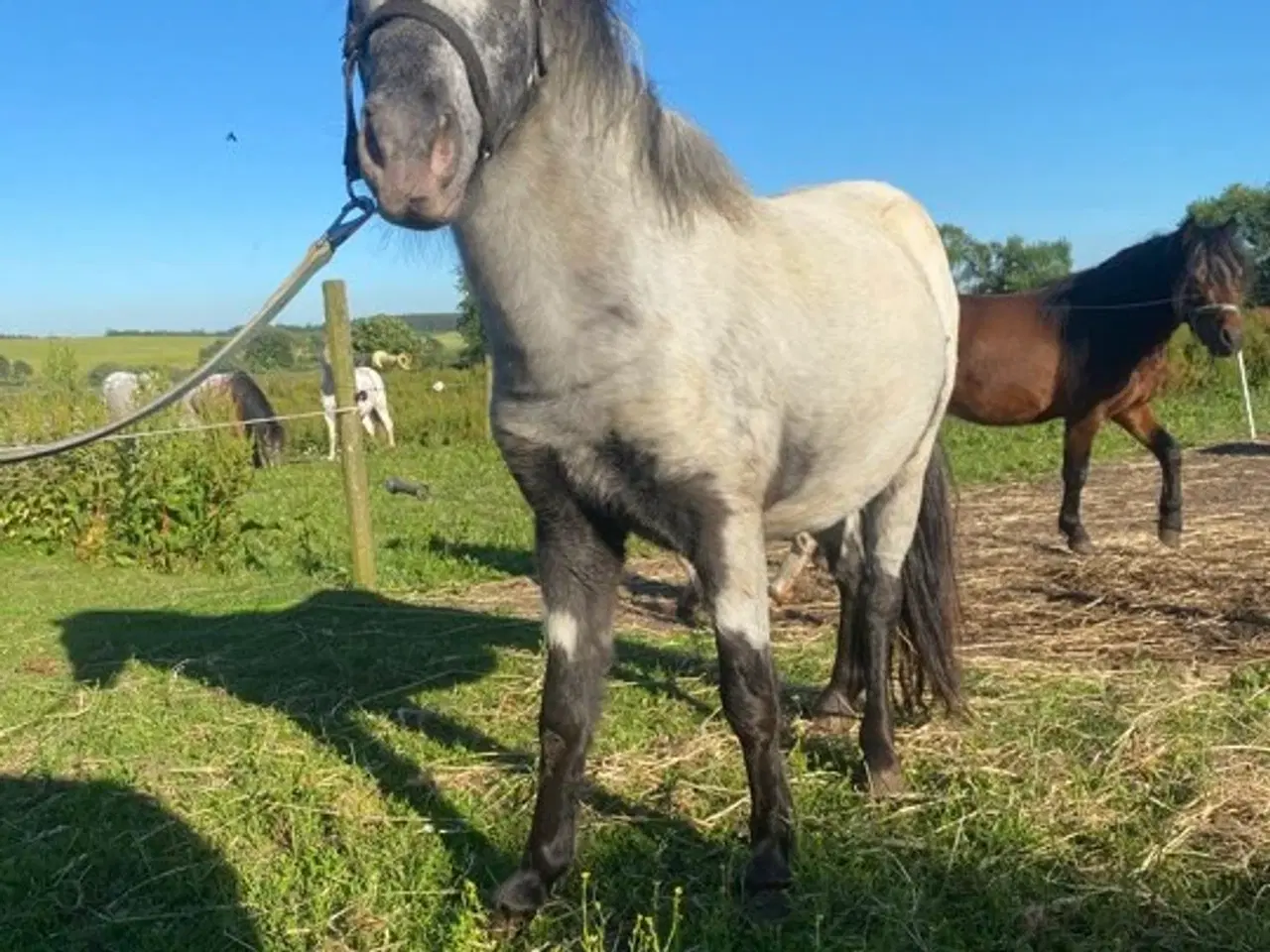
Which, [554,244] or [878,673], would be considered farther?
[878,673]

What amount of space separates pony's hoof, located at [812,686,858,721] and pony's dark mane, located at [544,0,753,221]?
198cm

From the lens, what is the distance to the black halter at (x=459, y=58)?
237 centimetres

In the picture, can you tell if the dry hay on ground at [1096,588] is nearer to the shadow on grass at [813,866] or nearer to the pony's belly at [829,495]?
the shadow on grass at [813,866]

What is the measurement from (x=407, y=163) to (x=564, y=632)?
139 centimetres

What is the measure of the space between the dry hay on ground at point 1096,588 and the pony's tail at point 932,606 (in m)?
0.84

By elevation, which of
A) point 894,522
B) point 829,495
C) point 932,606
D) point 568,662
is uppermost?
point 829,495

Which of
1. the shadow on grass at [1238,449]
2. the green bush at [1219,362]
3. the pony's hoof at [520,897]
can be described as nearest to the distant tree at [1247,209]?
the green bush at [1219,362]

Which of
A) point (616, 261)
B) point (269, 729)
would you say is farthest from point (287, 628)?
point (616, 261)

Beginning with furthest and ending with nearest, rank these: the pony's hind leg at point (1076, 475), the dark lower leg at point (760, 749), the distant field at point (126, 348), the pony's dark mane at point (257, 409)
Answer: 1. the distant field at point (126, 348)
2. the pony's dark mane at point (257, 409)
3. the pony's hind leg at point (1076, 475)
4. the dark lower leg at point (760, 749)

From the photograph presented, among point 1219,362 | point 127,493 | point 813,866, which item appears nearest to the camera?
point 813,866

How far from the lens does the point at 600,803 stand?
145 inches

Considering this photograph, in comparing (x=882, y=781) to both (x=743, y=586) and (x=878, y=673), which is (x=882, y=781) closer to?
(x=878, y=673)

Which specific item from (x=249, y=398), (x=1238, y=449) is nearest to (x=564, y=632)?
(x=1238, y=449)

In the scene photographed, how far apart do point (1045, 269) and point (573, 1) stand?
5687 cm
